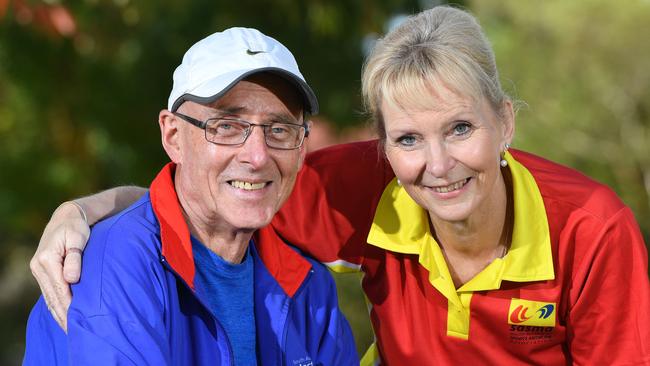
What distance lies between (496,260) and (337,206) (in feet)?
1.99

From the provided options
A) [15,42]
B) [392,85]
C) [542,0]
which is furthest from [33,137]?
[542,0]

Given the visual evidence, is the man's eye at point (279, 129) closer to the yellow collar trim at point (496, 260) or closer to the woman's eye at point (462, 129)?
the woman's eye at point (462, 129)

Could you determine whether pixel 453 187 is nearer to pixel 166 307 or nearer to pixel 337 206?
pixel 337 206

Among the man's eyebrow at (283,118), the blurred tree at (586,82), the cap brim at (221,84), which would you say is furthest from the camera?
the blurred tree at (586,82)

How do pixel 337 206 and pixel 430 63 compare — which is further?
pixel 337 206

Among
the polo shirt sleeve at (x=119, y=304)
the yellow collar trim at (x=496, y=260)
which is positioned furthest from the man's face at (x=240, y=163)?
the yellow collar trim at (x=496, y=260)

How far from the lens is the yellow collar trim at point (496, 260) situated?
3090 mm

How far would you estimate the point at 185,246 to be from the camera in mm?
2691

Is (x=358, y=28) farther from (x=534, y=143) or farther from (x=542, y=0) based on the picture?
(x=542, y=0)

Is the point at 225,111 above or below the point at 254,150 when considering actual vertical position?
above

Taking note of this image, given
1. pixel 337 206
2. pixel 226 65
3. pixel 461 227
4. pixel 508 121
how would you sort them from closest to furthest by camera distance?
1. pixel 226 65
2. pixel 508 121
3. pixel 461 227
4. pixel 337 206

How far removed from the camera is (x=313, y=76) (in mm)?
6691

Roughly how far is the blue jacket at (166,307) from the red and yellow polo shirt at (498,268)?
24 cm

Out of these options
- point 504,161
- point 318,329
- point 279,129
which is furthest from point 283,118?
point 504,161
